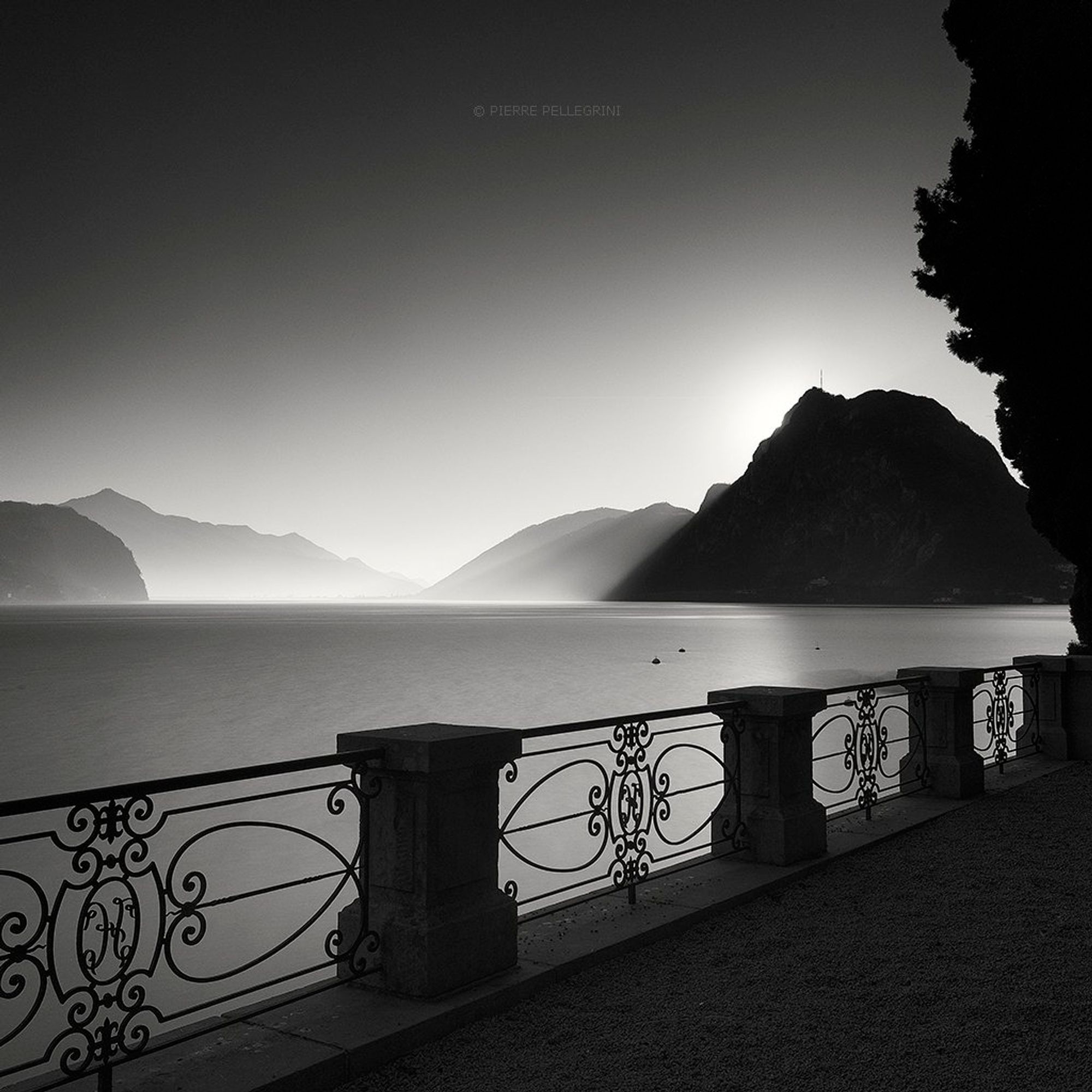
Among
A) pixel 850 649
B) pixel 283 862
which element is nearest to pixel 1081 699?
pixel 283 862

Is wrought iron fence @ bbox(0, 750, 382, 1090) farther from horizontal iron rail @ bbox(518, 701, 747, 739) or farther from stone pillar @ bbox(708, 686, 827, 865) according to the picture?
stone pillar @ bbox(708, 686, 827, 865)

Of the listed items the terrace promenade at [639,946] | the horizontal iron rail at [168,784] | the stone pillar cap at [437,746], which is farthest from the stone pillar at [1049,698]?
the horizontal iron rail at [168,784]

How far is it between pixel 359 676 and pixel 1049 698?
48022 mm

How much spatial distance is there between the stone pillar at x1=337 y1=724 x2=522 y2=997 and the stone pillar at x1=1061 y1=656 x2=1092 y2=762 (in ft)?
35.1

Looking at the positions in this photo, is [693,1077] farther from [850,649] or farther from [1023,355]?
[850,649]

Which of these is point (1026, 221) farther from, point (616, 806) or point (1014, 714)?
point (616, 806)

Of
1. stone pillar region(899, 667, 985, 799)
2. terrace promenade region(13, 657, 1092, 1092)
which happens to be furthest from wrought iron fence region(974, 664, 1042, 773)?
terrace promenade region(13, 657, 1092, 1092)

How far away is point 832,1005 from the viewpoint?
16.3ft

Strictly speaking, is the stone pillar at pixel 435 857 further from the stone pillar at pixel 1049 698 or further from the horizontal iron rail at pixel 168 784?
the stone pillar at pixel 1049 698

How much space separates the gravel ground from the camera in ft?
13.9

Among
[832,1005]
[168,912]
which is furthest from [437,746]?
[168,912]

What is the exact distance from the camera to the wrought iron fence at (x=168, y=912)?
4094mm

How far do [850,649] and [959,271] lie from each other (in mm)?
59883

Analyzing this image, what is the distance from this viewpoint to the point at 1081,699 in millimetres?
13398
